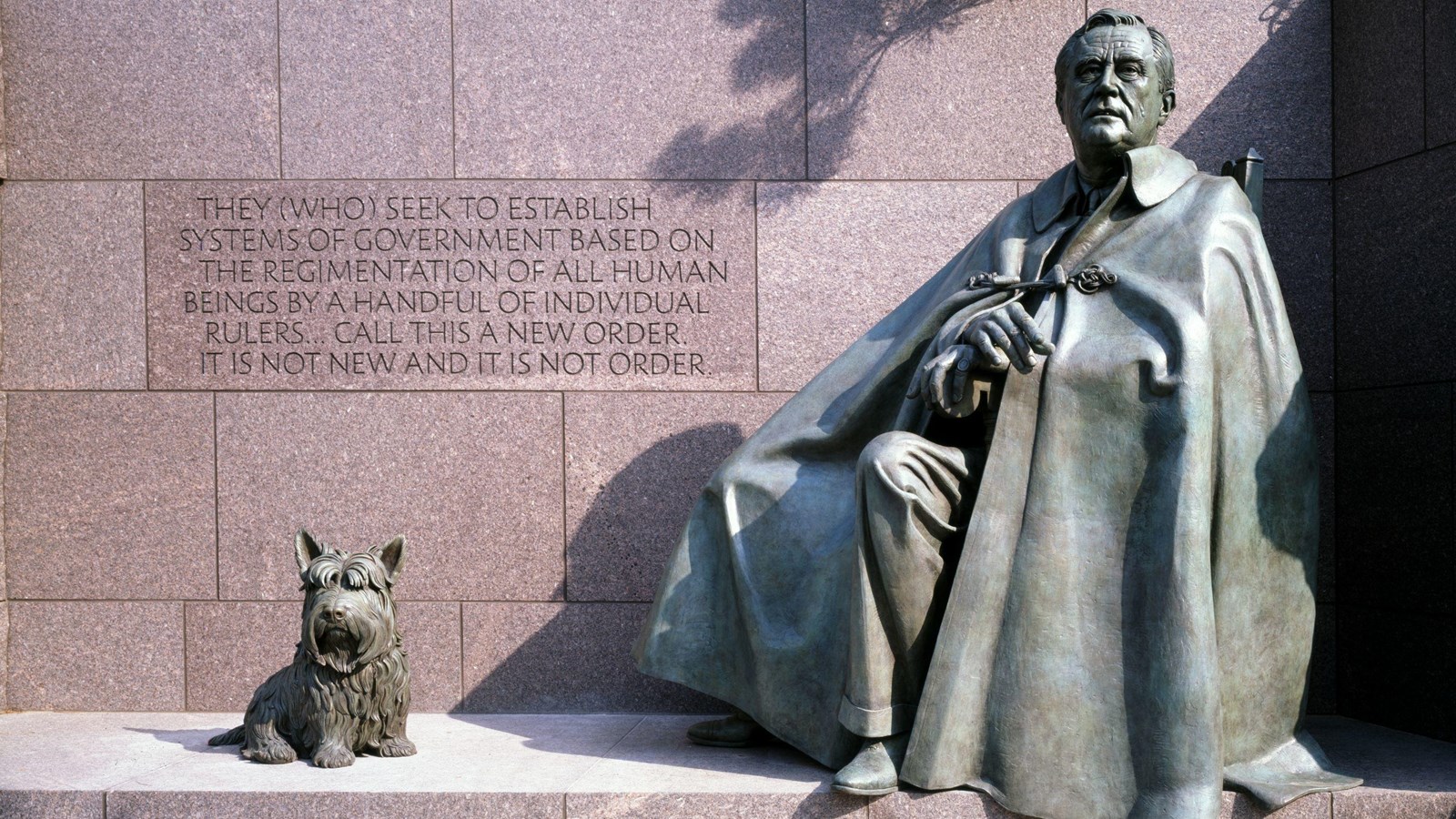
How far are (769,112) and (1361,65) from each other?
282 centimetres

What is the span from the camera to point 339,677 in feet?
16.6

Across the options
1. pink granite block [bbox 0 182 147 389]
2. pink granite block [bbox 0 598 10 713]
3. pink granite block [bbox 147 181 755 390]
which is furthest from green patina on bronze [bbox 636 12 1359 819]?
pink granite block [bbox 0 598 10 713]

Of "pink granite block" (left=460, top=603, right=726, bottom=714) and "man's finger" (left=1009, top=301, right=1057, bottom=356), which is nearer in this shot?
"man's finger" (left=1009, top=301, right=1057, bottom=356)

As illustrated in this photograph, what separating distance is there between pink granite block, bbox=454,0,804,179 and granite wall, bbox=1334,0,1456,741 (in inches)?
105

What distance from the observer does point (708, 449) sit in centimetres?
659

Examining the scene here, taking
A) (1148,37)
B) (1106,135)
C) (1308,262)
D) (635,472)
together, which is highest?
(1148,37)

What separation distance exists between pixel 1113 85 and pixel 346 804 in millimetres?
3770

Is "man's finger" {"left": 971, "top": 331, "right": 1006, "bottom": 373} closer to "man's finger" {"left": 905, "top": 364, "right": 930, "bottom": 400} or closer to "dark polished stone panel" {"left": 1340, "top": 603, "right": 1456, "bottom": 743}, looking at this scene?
"man's finger" {"left": 905, "top": 364, "right": 930, "bottom": 400}

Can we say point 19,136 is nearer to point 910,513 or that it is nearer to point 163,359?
point 163,359

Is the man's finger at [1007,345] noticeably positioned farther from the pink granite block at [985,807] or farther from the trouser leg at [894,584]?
the pink granite block at [985,807]

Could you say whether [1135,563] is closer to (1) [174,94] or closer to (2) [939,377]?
(2) [939,377]

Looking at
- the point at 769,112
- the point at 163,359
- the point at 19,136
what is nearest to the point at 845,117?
the point at 769,112

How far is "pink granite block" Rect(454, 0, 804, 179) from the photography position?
6680 millimetres

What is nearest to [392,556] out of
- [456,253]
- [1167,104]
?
[456,253]
